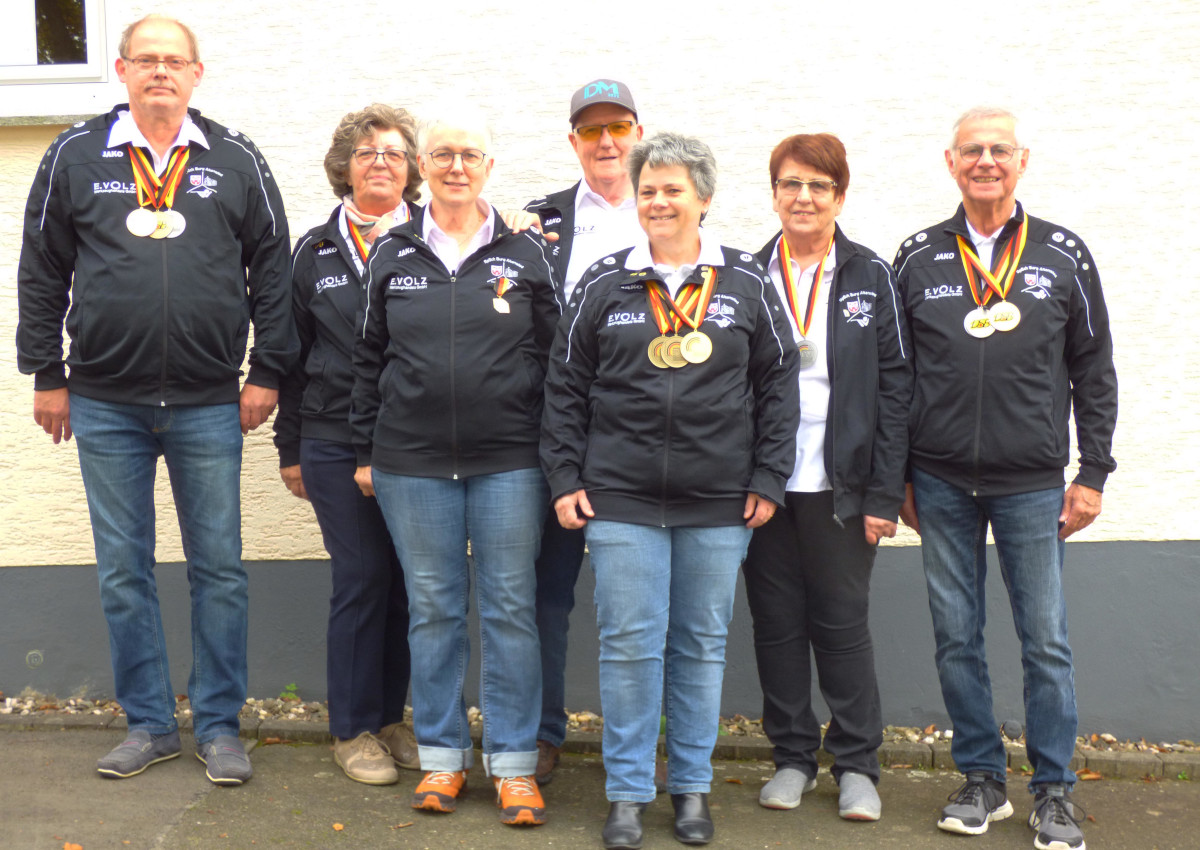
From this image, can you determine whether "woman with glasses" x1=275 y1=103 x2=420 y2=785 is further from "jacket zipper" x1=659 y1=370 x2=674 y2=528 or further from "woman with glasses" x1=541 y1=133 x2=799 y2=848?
"jacket zipper" x1=659 y1=370 x2=674 y2=528

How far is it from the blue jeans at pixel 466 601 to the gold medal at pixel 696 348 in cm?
67

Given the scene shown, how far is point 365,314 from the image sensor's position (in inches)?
154

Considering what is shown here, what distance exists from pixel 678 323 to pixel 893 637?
2.07 meters

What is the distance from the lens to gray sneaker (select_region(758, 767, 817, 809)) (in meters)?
4.11

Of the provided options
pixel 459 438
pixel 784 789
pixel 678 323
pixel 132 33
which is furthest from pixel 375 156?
pixel 784 789

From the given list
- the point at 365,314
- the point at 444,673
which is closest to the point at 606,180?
the point at 365,314

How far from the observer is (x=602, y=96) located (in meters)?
4.18

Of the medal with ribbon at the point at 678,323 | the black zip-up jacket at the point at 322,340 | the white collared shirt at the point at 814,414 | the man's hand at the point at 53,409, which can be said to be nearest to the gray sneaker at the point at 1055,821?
the white collared shirt at the point at 814,414

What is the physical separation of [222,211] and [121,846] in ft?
6.85

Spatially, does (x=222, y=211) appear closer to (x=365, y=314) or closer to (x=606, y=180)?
(x=365, y=314)

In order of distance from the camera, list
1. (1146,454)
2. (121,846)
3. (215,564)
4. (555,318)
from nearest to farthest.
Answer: (121,846) < (555,318) < (215,564) < (1146,454)

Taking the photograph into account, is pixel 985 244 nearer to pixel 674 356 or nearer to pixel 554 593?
pixel 674 356

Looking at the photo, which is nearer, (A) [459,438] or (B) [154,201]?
(A) [459,438]

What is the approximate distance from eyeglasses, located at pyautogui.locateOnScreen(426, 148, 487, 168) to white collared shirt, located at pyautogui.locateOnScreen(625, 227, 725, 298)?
0.58m
